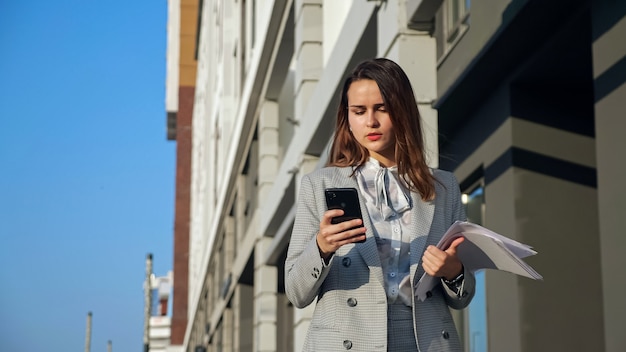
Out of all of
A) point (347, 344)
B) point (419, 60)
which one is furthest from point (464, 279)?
point (419, 60)

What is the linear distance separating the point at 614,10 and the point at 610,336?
66.1 inches

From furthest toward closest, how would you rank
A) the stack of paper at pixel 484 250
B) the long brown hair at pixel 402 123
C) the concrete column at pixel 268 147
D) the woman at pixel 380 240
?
1. the concrete column at pixel 268 147
2. the long brown hair at pixel 402 123
3. the woman at pixel 380 240
4. the stack of paper at pixel 484 250

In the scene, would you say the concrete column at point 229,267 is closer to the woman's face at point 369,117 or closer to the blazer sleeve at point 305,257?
the blazer sleeve at point 305,257

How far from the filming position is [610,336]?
5633mm

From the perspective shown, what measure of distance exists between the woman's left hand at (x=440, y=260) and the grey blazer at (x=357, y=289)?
0.11m

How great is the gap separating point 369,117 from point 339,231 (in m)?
0.53

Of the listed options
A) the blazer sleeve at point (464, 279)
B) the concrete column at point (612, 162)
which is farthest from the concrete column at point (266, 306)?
the blazer sleeve at point (464, 279)

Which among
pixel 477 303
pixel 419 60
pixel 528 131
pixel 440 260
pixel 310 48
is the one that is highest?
pixel 310 48

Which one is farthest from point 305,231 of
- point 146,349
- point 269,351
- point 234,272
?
point 146,349

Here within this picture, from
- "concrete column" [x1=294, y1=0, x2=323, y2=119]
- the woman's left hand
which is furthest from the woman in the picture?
"concrete column" [x1=294, y1=0, x2=323, y2=119]

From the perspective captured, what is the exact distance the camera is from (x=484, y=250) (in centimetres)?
356

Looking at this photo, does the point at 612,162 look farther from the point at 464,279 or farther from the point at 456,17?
the point at 456,17

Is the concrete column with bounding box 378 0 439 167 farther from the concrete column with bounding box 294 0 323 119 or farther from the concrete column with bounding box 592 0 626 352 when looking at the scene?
the concrete column with bounding box 294 0 323 119

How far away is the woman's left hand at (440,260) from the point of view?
11.4 ft
